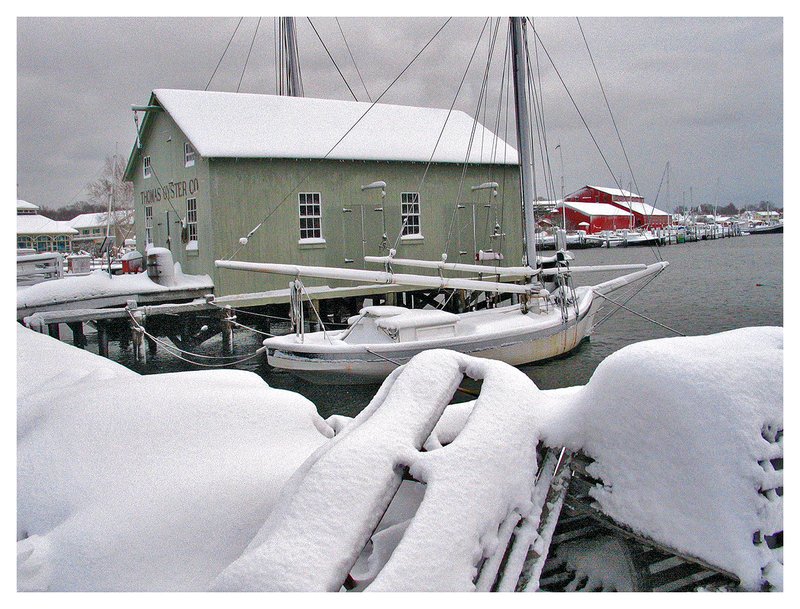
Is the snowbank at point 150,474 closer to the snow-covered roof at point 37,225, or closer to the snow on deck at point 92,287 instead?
the snow-covered roof at point 37,225

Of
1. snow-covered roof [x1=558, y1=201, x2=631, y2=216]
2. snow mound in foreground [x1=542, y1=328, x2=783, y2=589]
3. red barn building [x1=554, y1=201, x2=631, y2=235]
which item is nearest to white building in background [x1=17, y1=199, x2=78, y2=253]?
snow mound in foreground [x1=542, y1=328, x2=783, y2=589]

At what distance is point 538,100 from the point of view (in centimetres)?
977

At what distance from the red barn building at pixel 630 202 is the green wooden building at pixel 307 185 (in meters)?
1.93

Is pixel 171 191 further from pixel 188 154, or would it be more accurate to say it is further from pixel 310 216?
pixel 310 216

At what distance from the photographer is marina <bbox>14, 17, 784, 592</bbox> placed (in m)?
2.33

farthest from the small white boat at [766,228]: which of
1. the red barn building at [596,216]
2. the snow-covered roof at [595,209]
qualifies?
the snow-covered roof at [595,209]

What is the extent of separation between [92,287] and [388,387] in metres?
9.93

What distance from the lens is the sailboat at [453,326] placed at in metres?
8.86

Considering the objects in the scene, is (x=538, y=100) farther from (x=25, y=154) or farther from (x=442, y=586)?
(x=442, y=586)

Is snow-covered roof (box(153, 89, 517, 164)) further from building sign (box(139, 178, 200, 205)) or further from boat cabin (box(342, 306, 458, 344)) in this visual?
boat cabin (box(342, 306, 458, 344))

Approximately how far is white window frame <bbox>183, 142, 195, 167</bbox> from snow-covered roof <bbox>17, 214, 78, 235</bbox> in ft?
12.7

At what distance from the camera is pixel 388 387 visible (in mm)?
3023

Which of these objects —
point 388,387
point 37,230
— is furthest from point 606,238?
point 388,387

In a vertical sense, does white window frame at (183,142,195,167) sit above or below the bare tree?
above
